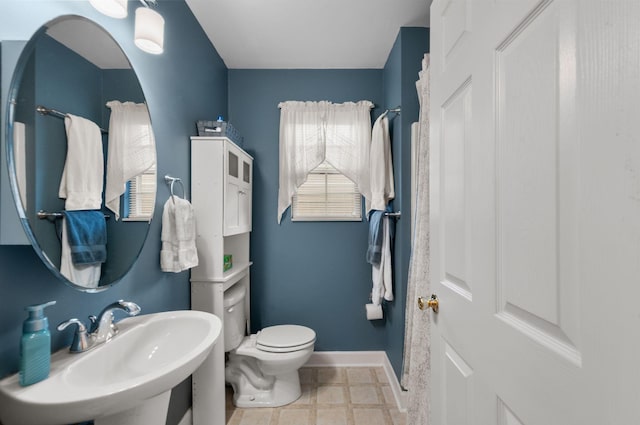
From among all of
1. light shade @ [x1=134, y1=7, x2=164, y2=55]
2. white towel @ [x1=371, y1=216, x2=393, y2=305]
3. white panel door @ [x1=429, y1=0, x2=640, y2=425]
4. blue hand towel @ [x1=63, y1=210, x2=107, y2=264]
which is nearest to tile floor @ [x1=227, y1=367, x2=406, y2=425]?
white towel @ [x1=371, y1=216, x2=393, y2=305]

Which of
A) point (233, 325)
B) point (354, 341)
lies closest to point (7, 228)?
point (233, 325)

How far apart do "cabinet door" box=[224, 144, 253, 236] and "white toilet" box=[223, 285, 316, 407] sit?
1.64ft

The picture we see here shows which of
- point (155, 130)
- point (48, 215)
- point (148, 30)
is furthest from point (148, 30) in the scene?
point (48, 215)

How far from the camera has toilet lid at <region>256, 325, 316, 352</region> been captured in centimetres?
195

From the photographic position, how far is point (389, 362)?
2.33 metres

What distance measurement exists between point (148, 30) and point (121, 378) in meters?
1.40

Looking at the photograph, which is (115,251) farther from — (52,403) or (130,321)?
(52,403)

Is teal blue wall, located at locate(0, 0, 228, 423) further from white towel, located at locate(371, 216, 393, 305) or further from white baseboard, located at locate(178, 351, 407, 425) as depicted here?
white towel, located at locate(371, 216, 393, 305)

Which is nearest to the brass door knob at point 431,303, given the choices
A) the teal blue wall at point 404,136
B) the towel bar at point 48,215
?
the teal blue wall at point 404,136

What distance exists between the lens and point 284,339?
6.62 ft

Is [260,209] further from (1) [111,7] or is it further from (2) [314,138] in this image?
(1) [111,7]

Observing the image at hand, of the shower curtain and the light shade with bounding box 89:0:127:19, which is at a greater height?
the light shade with bounding box 89:0:127:19

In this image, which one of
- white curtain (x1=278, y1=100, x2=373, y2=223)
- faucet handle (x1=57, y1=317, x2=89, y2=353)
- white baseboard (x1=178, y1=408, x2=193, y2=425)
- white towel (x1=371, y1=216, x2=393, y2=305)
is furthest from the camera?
white curtain (x1=278, y1=100, x2=373, y2=223)

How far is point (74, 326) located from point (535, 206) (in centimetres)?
138
